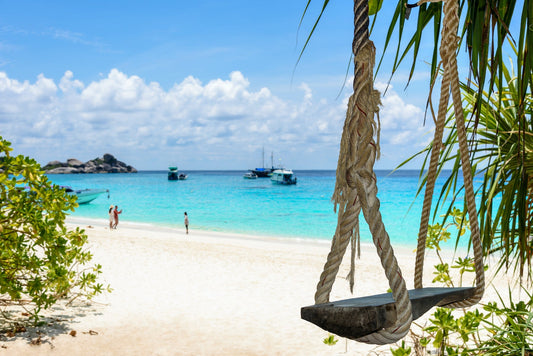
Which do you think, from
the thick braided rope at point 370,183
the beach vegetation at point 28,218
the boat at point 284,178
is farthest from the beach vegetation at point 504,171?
the boat at point 284,178

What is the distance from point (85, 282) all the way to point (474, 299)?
4.56 m

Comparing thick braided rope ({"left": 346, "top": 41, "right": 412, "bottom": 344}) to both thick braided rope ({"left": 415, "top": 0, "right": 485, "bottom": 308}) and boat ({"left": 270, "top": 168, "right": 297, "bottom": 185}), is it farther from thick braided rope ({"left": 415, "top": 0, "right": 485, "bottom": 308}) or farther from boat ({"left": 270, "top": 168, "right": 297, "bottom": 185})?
boat ({"left": 270, "top": 168, "right": 297, "bottom": 185})

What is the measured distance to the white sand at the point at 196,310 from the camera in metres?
4.48

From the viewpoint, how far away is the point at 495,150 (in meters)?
3.15

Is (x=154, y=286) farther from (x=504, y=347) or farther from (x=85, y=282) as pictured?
(x=504, y=347)

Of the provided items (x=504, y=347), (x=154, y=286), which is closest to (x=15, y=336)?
(x=154, y=286)

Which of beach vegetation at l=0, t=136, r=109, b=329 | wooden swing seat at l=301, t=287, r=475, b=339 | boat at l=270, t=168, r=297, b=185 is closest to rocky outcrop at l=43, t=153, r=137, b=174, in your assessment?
boat at l=270, t=168, r=297, b=185

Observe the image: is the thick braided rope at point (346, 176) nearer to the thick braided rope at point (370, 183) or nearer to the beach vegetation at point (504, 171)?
the thick braided rope at point (370, 183)

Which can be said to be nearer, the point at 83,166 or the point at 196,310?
the point at 196,310

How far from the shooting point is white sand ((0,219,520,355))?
4.48m

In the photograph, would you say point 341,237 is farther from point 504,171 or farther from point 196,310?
point 196,310

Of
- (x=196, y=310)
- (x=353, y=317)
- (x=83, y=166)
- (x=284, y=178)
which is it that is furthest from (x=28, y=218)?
(x=83, y=166)

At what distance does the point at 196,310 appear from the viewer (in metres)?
5.91

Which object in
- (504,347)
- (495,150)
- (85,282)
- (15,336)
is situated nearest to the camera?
(504,347)
